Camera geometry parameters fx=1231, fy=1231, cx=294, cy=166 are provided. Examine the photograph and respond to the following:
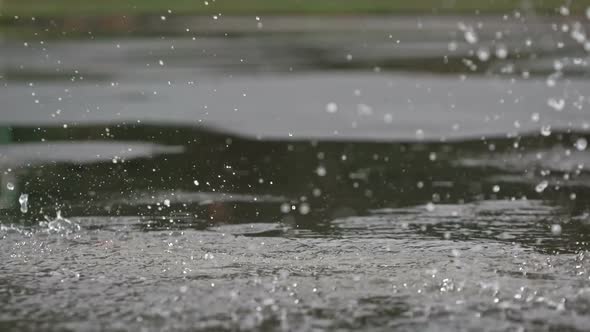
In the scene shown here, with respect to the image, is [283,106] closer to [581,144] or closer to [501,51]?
[581,144]

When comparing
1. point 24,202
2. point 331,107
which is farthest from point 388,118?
point 24,202

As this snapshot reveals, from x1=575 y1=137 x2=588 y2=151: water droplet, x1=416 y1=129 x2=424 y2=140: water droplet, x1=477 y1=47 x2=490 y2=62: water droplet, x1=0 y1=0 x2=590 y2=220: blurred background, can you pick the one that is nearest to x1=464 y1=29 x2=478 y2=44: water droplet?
x1=0 y1=0 x2=590 y2=220: blurred background

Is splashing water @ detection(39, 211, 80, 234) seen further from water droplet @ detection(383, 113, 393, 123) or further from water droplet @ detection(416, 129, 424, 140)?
water droplet @ detection(383, 113, 393, 123)

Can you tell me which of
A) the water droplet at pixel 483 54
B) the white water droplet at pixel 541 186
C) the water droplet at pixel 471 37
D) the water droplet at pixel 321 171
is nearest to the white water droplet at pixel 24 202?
the water droplet at pixel 321 171

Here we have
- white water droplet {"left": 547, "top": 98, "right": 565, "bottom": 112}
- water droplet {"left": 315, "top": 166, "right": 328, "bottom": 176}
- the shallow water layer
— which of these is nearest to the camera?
the shallow water layer

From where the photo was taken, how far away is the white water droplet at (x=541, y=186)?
23.9 feet

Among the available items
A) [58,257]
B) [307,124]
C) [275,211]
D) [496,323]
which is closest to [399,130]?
[307,124]

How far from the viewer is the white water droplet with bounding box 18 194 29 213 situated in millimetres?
6629

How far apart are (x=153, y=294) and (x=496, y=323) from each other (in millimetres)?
1326

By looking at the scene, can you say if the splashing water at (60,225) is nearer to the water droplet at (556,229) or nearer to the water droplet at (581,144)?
the water droplet at (556,229)

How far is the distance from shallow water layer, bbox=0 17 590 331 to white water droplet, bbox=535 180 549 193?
5 cm

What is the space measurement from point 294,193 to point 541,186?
1510mm

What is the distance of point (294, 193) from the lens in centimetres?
720

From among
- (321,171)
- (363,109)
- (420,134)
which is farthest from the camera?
(363,109)
